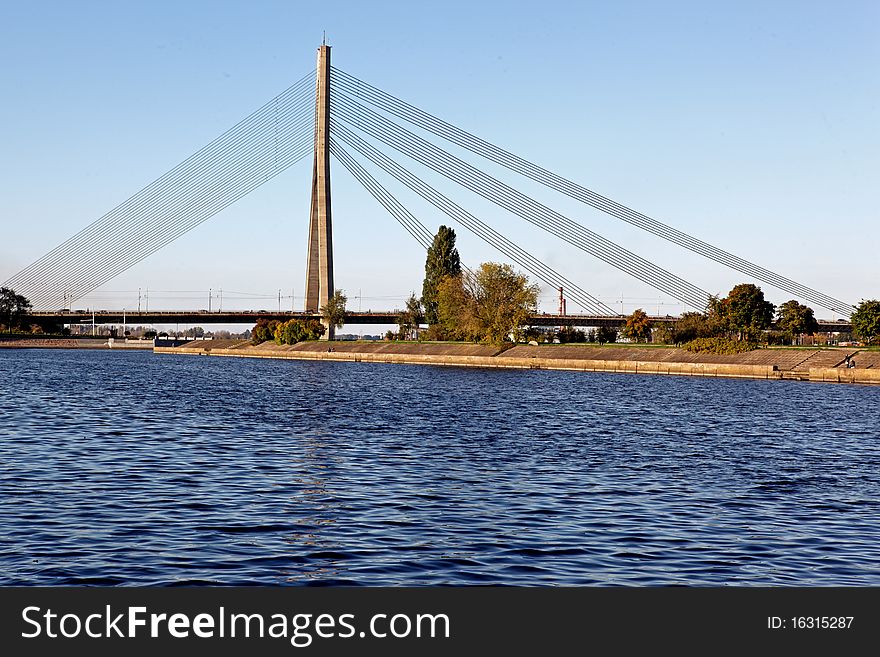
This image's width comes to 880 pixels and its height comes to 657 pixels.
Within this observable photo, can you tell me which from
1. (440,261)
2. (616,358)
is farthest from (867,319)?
(440,261)

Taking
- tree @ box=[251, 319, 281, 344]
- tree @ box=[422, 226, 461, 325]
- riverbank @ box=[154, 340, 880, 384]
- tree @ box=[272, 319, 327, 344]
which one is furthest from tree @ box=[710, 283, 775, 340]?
tree @ box=[251, 319, 281, 344]

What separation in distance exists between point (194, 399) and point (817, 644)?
50.2 m

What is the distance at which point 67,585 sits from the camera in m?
14.8

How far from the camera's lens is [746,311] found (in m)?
108

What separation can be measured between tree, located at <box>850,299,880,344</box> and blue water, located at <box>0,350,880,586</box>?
55.8m

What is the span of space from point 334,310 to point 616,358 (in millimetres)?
54009

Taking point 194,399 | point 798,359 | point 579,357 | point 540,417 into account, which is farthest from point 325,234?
point 540,417

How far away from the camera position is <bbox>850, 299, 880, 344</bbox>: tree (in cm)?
10019

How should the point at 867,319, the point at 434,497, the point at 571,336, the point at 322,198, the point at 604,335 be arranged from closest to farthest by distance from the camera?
1. the point at 434,497
2. the point at 867,319
3. the point at 322,198
4. the point at 604,335
5. the point at 571,336

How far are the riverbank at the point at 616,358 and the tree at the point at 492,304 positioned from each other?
2.51 meters

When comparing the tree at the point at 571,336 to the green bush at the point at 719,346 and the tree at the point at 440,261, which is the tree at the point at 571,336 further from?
the green bush at the point at 719,346

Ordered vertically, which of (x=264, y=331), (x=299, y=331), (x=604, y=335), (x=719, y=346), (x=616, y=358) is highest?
(x=264, y=331)

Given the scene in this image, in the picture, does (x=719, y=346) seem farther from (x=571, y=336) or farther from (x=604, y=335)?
(x=571, y=336)

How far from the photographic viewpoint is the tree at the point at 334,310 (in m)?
135
